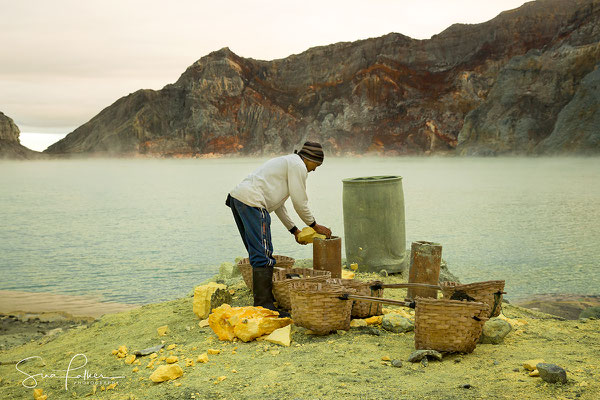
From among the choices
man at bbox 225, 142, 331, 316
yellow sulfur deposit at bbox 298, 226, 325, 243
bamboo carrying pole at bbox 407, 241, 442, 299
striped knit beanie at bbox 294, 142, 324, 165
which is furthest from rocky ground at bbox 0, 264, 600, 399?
striped knit beanie at bbox 294, 142, 324, 165

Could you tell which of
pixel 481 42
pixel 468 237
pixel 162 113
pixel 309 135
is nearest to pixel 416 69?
pixel 481 42

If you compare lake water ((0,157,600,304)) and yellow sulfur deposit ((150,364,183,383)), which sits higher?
yellow sulfur deposit ((150,364,183,383))

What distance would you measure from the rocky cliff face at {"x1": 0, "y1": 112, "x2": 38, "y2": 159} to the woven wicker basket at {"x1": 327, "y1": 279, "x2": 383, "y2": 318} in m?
106

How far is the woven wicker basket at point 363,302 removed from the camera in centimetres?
430

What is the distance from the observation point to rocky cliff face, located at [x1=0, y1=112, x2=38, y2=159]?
311 feet

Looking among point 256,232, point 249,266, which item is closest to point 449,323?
point 256,232

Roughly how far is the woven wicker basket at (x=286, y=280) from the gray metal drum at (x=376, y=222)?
1.93 metres

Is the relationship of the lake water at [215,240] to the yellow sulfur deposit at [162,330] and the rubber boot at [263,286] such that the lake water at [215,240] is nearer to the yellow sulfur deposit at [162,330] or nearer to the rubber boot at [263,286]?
the yellow sulfur deposit at [162,330]

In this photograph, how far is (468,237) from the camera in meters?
12.9

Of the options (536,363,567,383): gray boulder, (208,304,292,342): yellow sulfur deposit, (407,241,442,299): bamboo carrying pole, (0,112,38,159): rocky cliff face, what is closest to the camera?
(536,363,567,383): gray boulder

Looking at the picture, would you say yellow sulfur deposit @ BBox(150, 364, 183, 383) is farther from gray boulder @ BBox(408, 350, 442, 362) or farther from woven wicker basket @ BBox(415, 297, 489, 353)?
woven wicker basket @ BBox(415, 297, 489, 353)

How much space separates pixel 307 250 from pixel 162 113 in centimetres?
7302

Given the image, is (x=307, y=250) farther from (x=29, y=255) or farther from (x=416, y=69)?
(x=416, y=69)

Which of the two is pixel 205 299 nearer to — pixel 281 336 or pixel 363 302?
pixel 281 336
